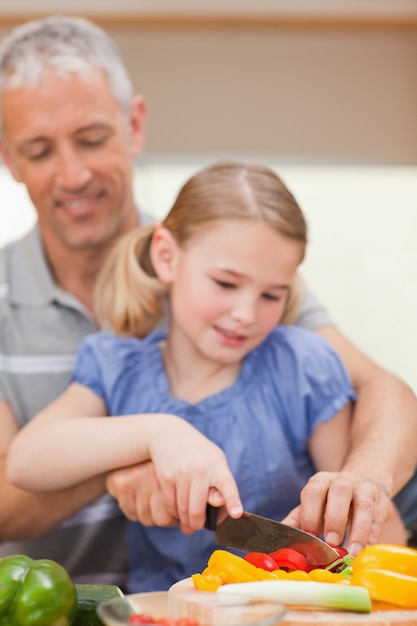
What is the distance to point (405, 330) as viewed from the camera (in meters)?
1.55

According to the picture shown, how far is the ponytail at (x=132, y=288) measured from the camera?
4.50ft

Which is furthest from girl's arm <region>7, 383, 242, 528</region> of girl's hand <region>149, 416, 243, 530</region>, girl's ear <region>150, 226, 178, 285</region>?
girl's ear <region>150, 226, 178, 285</region>

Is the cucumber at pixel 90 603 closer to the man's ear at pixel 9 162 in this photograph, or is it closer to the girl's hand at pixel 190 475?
the girl's hand at pixel 190 475

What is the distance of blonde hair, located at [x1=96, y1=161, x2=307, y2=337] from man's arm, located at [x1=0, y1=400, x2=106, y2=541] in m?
0.23

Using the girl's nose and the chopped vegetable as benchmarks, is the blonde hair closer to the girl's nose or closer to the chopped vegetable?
the girl's nose

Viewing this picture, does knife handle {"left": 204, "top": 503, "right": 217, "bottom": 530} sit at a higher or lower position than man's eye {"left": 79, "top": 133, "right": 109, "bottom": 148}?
lower

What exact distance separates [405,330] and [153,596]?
2.79 ft

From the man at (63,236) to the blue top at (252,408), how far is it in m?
0.12

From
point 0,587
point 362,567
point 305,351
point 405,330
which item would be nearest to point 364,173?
point 405,330

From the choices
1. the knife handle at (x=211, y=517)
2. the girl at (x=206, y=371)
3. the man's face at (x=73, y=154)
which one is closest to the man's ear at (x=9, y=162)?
the man's face at (x=73, y=154)

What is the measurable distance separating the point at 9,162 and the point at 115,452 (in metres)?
0.59

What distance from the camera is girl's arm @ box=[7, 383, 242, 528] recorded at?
42.8 inches

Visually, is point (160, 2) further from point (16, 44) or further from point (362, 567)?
point (362, 567)

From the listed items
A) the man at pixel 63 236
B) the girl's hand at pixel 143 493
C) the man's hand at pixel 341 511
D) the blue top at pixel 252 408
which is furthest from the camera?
the man at pixel 63 236
